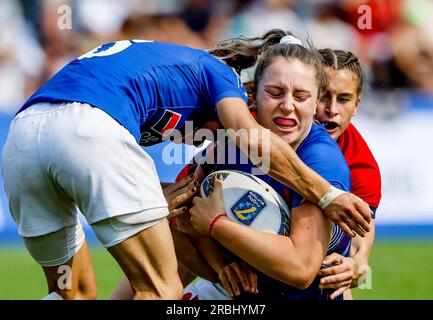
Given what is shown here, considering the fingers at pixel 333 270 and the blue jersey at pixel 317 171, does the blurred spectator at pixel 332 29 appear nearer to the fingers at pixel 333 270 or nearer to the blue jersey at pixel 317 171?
the blue jersey at pixel 317 171

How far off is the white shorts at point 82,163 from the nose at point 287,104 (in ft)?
2.36

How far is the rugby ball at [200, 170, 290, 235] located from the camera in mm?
4098

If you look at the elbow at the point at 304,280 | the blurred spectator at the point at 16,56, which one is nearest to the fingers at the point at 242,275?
the elbow at the point at 304,280

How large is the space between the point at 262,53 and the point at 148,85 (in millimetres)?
673

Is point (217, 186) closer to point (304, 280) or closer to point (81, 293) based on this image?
point (304, 280)

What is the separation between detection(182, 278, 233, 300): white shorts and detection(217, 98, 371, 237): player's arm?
2.98 feet

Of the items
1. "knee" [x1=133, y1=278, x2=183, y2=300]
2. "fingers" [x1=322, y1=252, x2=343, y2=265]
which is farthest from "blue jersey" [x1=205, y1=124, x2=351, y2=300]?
"knee" [x1=133, y1=278, x2=183, y2=300]

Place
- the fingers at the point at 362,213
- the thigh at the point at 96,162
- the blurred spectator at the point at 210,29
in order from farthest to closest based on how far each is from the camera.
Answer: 1. the blurred spectator at the point at 210,29
2. the fingers at the point at 362,213
3. the thigh at the point at 96,162

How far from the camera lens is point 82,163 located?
393 centimetres

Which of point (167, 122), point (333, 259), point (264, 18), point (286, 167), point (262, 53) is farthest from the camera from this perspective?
point (264, 18)

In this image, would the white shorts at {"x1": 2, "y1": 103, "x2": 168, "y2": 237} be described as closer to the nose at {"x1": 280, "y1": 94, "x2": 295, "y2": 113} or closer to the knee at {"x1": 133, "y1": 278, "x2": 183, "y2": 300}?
the knee at {"x1": 133, "y1": 278, "x2": 183, "y2": 300}

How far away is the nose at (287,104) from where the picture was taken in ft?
13.8

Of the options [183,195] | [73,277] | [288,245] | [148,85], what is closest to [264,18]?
[73,277]
